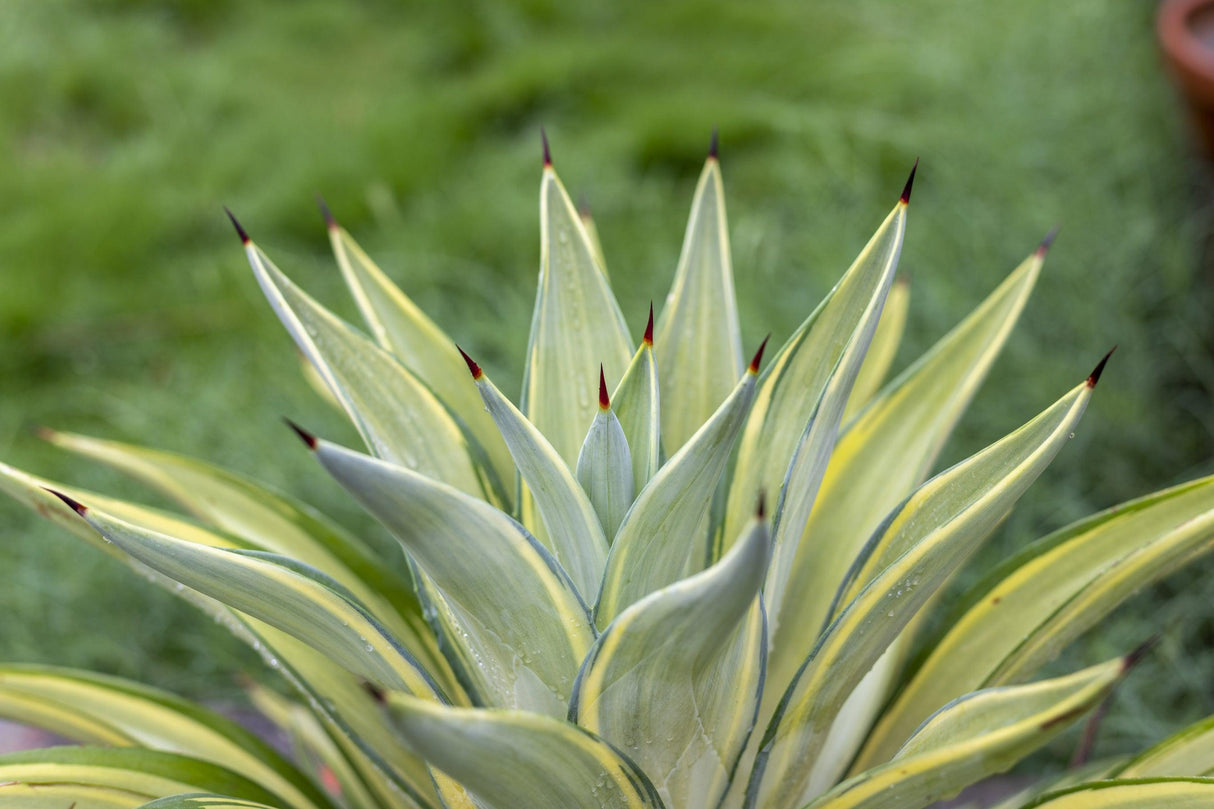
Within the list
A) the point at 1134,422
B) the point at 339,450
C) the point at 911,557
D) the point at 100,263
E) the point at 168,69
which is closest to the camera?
the point at 339,450

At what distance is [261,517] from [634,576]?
33cm

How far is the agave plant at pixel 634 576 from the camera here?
515 millimetres

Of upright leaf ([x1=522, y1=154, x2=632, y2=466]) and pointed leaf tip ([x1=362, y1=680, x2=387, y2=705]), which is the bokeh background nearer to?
upright leaf ([x1=522, y1=154, x2=632, y2=466])

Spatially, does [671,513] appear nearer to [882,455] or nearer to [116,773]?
[882,455]

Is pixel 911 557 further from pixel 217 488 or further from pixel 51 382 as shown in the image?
pixel 51 382

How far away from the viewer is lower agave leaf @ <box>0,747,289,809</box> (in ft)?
2.01

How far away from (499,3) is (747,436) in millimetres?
2654

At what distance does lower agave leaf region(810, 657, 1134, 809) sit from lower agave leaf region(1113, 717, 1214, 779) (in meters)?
0.17

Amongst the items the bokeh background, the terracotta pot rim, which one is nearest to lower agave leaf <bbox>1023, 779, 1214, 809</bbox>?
the bokeh background

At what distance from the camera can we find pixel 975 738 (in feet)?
1.61

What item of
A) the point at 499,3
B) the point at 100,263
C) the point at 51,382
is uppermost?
the point at 499,3

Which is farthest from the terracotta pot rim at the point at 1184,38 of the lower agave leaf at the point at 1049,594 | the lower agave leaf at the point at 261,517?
the lower agave leaf at the point at 261,517

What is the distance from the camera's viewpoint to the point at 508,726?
1.55ft

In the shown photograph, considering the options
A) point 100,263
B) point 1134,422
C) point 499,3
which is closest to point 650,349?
point 1134,422
